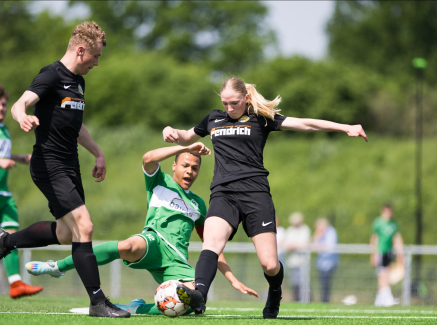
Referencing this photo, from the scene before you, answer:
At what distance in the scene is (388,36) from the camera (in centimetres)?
4275

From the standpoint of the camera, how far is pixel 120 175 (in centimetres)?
2433

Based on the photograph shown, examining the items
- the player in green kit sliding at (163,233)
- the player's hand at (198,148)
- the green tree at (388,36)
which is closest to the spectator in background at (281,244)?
the player in green kit sliding at (163,233)

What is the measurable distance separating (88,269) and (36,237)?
85cm

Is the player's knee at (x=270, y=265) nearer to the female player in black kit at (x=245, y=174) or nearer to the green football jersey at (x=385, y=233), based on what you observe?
the female player in black kit at (x=245, y=174)

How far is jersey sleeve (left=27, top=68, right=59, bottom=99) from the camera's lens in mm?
4367

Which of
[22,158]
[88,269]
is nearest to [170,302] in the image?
[88,269]

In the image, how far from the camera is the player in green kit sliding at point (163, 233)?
4980mm

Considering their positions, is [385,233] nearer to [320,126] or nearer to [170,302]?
[320,126]

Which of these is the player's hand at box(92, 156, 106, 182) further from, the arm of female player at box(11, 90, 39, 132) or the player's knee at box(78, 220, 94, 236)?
the arm of female player at box(11, 90, 39, 132)

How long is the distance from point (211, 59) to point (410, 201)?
2740cm

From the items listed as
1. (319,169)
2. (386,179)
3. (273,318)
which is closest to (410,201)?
(386,179)

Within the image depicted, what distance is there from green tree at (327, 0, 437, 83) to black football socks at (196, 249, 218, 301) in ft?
120

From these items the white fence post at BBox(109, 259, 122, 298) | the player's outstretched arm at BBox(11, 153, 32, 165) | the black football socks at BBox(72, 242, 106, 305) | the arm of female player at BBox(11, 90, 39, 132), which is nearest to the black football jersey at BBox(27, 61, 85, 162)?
the arm of female player at BBox(11, 90, 39, 132)

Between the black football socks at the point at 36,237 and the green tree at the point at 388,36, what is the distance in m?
36.8
